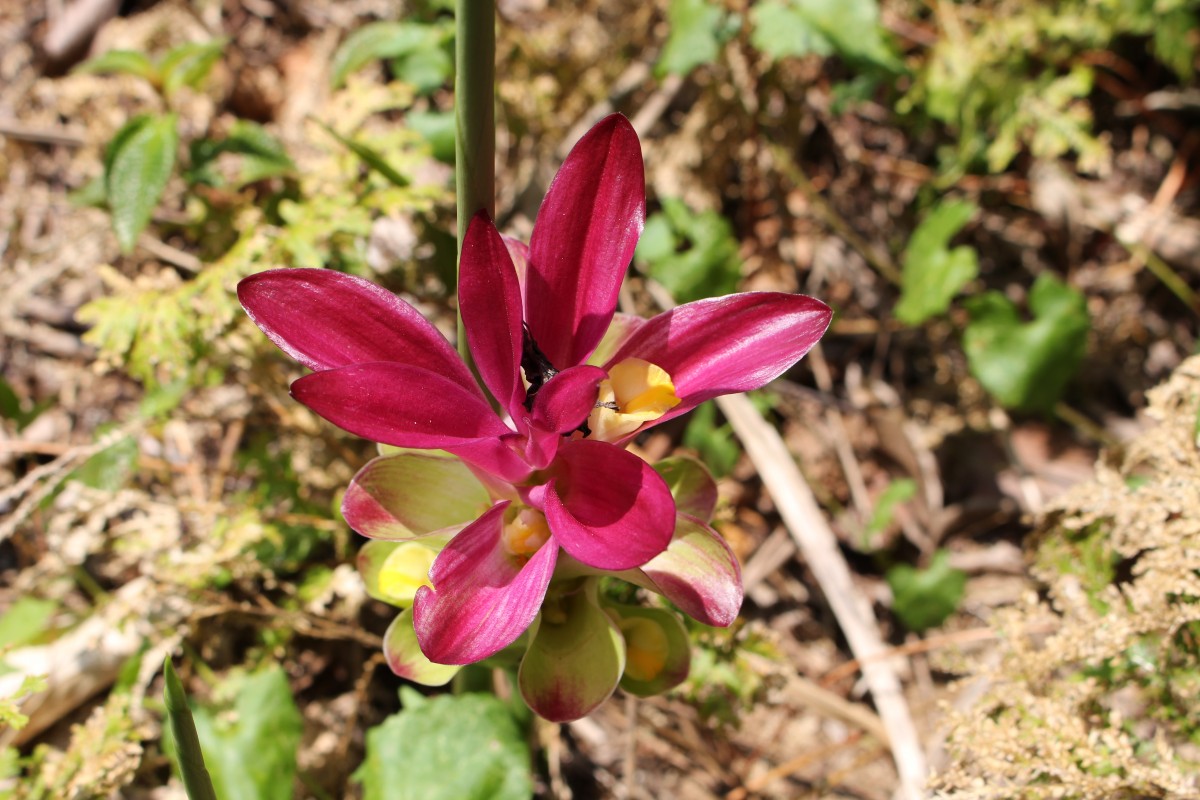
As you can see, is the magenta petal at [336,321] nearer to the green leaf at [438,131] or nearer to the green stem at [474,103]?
the green stem at [474,103]

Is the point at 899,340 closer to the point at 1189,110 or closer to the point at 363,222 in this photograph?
the point at 1189,110

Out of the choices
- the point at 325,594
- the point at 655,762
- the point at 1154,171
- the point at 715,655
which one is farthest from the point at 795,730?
the point at 1154,171

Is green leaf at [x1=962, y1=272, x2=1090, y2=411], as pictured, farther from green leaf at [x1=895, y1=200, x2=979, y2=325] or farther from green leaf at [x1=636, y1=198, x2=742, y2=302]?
green leaf at [x1=636, y1=198, x2=742, y2=302]

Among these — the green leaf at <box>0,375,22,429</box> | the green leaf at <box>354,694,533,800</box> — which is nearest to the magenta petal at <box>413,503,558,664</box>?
the green leaf at <box>354,694,533,800</box>

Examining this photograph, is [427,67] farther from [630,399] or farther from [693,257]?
[630,399]

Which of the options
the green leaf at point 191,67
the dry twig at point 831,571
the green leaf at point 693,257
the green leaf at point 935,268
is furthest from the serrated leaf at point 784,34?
the green leaf at point 191,67
